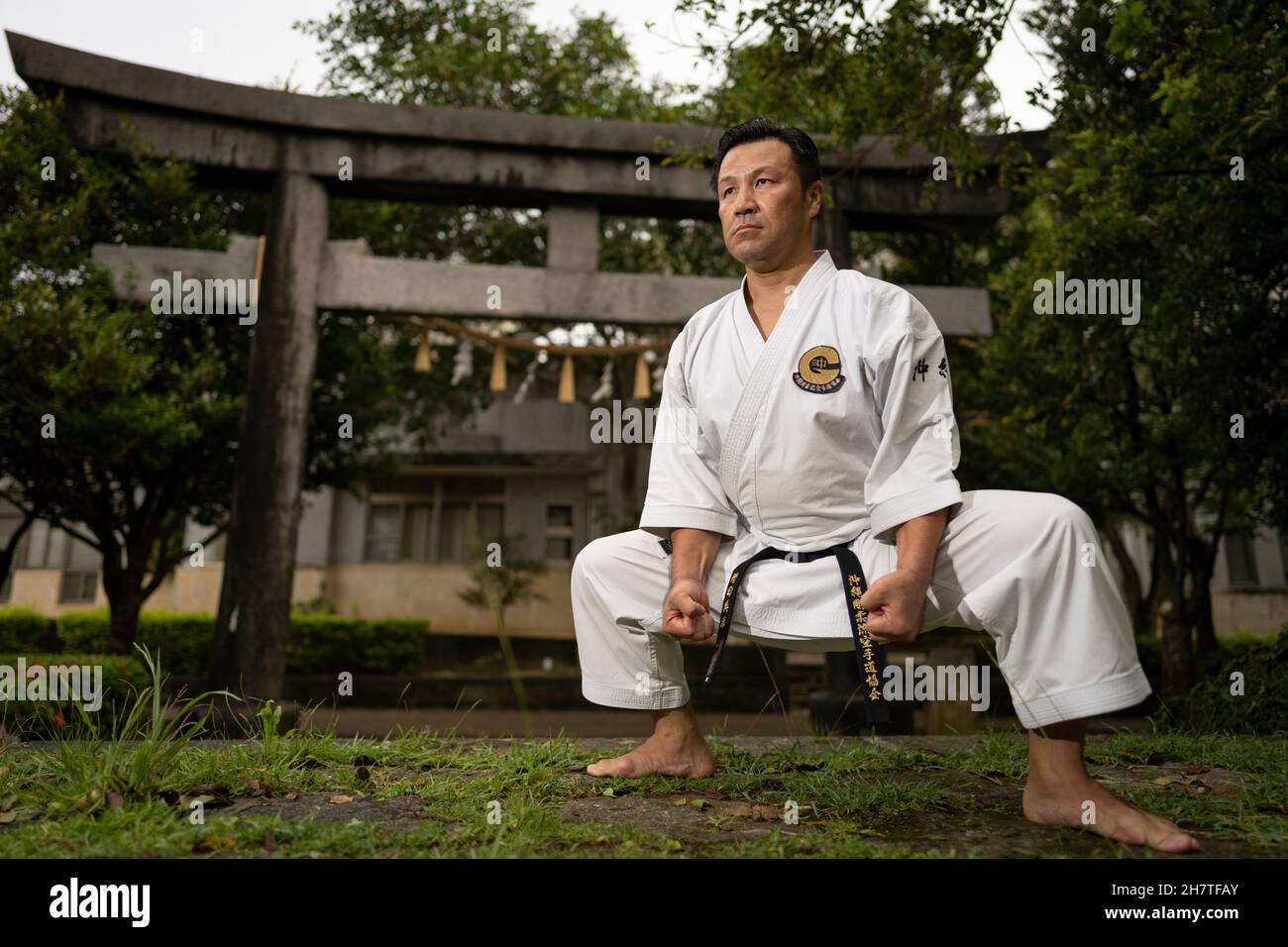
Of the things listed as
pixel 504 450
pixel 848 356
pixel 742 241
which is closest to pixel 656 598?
pixel 848 356

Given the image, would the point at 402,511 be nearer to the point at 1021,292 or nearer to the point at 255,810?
the point at 1021,292

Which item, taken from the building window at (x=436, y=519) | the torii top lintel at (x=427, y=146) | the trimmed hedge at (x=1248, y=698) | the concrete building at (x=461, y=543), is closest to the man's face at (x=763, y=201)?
the trimmed hedge at (x=1248, y=698)

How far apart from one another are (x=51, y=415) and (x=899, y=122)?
7.17 meters

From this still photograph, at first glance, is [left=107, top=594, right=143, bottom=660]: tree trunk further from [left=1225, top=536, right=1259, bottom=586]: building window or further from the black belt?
[left=1225, top=536, right=1259, bottom=586]: building window

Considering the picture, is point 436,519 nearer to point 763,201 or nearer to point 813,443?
point 763,201

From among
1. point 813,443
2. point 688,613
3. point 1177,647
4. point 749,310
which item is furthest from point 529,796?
point 1177,647

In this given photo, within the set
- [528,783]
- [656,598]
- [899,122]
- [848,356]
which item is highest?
[899,122]

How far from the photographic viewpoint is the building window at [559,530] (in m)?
20.8

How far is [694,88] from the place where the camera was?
5828mm

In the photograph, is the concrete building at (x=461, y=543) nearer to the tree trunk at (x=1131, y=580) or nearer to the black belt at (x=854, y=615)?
the tree trunk at (x=1131, y=580)

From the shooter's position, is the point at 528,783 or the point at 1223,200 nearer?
the point at 528,783

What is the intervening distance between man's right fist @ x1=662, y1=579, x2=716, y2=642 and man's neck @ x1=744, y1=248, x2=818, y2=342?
36.6 inches

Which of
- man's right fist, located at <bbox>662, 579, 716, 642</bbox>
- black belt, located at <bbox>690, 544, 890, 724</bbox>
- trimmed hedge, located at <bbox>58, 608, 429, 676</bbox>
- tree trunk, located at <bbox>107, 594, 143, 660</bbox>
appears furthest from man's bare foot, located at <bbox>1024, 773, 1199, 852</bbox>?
trimmed hedge, located at <bbox>58, 608, 429, 676</bbox>

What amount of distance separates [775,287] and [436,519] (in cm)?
1854
